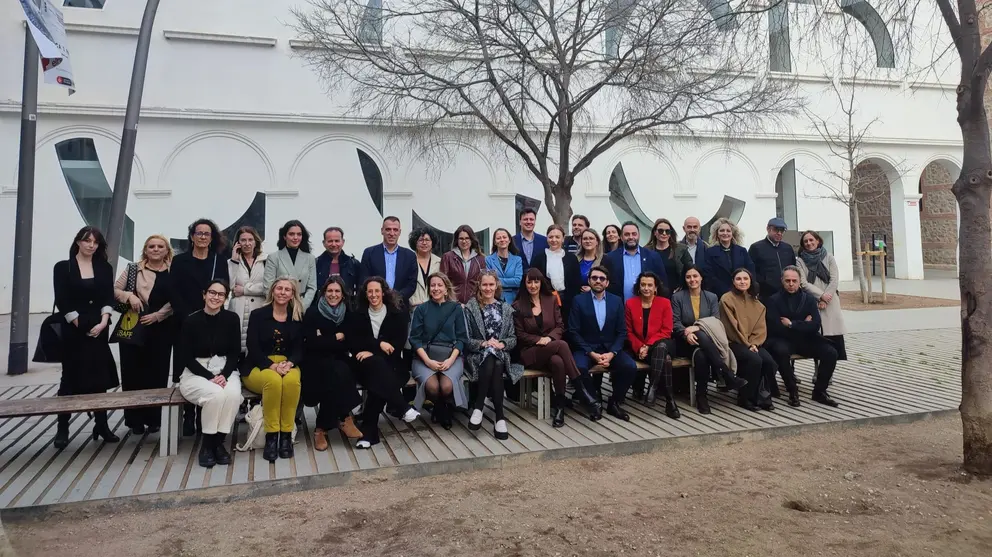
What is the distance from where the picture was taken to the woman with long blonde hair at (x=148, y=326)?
5418mm

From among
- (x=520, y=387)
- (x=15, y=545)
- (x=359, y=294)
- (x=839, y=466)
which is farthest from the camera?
(x=520, y=387)

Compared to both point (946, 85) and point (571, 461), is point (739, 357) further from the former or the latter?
point (946, 85)

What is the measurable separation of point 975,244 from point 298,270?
18.2 ft

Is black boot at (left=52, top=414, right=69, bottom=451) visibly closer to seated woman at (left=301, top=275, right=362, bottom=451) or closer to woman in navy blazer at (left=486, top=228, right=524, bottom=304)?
seated woman at (left=301, top=275, right=362, bottom=451)

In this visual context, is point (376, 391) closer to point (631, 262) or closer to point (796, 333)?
point (631, 262)

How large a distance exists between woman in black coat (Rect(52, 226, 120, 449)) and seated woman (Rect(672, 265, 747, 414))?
206 inches

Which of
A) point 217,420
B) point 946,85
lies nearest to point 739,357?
point 217,420

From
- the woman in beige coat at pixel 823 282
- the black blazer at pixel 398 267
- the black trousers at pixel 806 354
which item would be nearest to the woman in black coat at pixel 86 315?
the black blazer at pixel 398 267

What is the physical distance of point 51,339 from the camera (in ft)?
17.0

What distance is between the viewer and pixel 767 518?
12.3 ft

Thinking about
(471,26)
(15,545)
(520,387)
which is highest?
(471,26)

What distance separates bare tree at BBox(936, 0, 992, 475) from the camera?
4.29m

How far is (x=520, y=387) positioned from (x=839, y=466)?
9.60ft

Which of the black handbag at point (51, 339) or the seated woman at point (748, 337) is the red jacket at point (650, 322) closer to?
the seated woman at point (748, 337)
